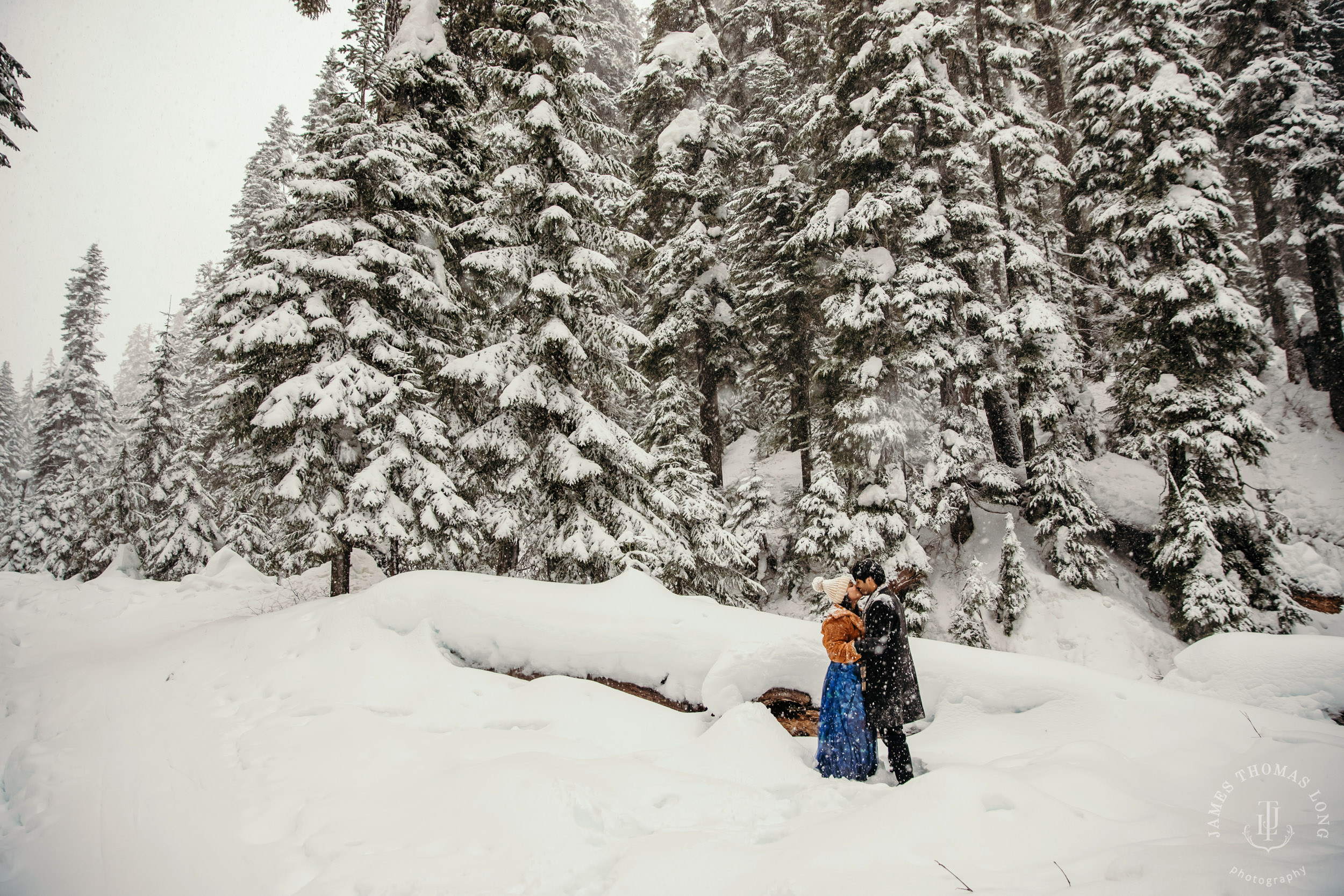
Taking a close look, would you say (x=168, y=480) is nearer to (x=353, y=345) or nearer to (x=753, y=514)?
(x=353, y=345)

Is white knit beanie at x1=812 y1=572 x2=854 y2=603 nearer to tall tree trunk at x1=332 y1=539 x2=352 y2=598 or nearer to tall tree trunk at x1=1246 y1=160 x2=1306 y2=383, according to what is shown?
tall tree trunk at x1=332 y1=539 x2=352 y2=598

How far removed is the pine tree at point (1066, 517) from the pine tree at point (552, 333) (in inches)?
355

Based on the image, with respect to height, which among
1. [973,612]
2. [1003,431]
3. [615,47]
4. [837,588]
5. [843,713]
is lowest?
[973,612]

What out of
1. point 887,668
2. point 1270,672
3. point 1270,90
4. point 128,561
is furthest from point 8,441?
point 1270,90

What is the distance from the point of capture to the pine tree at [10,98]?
28.8ft

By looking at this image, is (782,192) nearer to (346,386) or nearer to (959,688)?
(346,386)

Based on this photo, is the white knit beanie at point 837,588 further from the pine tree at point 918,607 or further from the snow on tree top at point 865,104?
the snow on tree top at point 865,104

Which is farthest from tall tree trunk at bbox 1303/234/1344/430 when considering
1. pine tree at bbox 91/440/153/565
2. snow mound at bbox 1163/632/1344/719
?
pine tree at bbox 91/440/153/565

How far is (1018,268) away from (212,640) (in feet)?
57.7

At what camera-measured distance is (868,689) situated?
4984 millimetres

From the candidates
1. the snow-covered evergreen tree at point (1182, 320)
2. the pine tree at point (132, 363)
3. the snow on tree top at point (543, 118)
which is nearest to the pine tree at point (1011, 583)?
the snow-covered evergreen tree at point (1182, 320)

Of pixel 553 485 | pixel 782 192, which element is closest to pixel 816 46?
pixel 782 192

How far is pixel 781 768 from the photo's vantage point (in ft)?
15.9

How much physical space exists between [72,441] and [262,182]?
1605 centimetres
